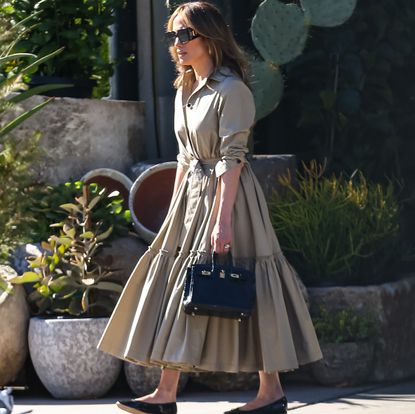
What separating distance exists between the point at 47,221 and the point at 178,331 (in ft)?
6.62

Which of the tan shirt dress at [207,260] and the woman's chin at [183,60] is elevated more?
the woman's chin at [183,60]

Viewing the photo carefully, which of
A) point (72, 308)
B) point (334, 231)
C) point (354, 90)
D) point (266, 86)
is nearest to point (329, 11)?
point (266, 86)

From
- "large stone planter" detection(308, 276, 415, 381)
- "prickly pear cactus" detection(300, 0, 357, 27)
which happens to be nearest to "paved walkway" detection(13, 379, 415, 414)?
"large stone planter" detection(308, 276, 415, 381)

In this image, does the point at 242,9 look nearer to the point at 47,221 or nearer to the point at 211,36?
the point at 47,221

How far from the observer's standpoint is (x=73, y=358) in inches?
230

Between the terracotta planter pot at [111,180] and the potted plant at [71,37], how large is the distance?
74 cm

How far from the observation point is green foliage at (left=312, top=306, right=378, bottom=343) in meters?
6.18

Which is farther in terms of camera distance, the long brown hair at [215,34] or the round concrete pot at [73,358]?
the round concrete pot at [73,358]

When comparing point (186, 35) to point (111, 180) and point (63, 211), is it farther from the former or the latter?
point (111, 180)

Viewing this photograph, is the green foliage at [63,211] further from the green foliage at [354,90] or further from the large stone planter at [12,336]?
the green foliage at [354,90]

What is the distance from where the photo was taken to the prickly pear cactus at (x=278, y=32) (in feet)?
23.4

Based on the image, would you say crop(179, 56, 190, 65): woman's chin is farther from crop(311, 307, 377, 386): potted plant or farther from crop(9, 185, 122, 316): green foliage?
→ crop(311, 307, 377, 386): potted plant

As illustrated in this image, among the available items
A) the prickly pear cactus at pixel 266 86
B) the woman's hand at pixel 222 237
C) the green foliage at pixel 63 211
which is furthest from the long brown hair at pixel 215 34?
the prickly pear cactus at pixel 266 86

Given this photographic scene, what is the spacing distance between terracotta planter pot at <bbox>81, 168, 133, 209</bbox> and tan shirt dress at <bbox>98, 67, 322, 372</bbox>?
2.09 meters
